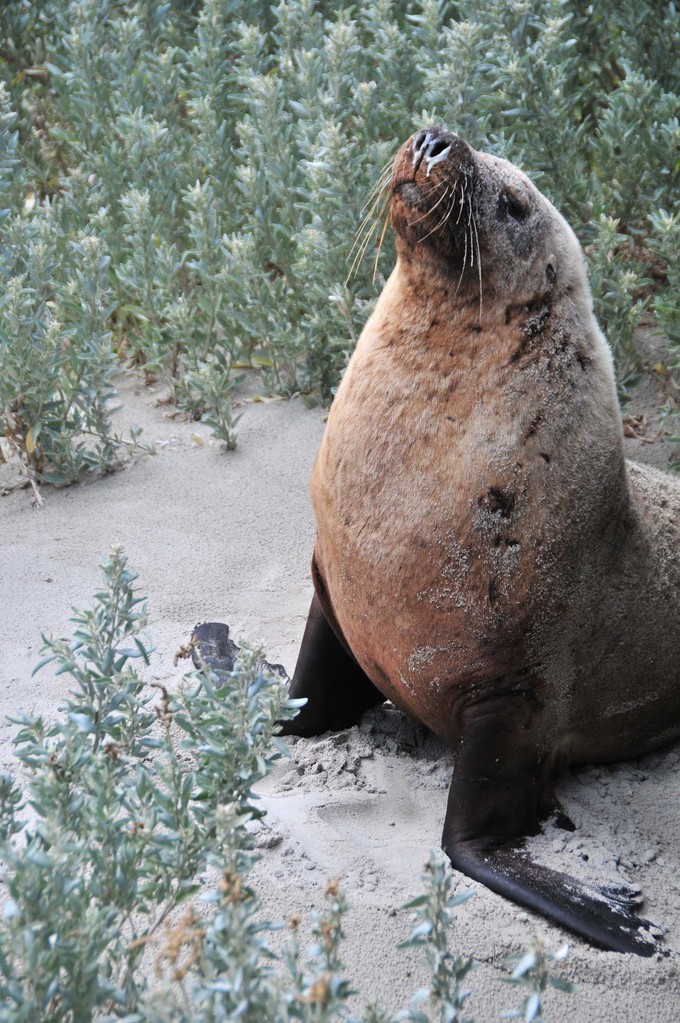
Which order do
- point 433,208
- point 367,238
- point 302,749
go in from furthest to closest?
1. point 302,749
2. point 367,238
3. point 433,208

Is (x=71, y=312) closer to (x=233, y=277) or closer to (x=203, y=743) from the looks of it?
(x=233, y=277)

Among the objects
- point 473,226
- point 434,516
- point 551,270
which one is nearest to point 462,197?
point 473,226

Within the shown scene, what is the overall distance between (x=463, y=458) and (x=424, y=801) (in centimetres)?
101

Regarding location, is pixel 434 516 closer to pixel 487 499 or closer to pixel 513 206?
pixel 487 499

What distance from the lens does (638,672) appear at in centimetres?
343

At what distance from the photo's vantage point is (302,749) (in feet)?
12.0

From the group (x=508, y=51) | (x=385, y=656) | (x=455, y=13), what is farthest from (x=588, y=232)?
(x=385, y=656)

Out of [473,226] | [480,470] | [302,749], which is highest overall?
[473,226]

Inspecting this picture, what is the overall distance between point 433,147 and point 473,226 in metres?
0.21

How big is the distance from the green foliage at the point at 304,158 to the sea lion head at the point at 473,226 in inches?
69.3

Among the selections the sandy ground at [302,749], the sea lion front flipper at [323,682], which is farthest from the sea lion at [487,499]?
the sea lion front flipper at [323,682]

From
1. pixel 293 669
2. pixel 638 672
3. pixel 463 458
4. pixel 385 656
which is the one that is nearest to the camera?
pixel 463 458

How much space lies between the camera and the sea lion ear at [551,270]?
3100 millimetres

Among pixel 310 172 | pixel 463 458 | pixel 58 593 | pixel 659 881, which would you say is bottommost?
pixel 659 881
